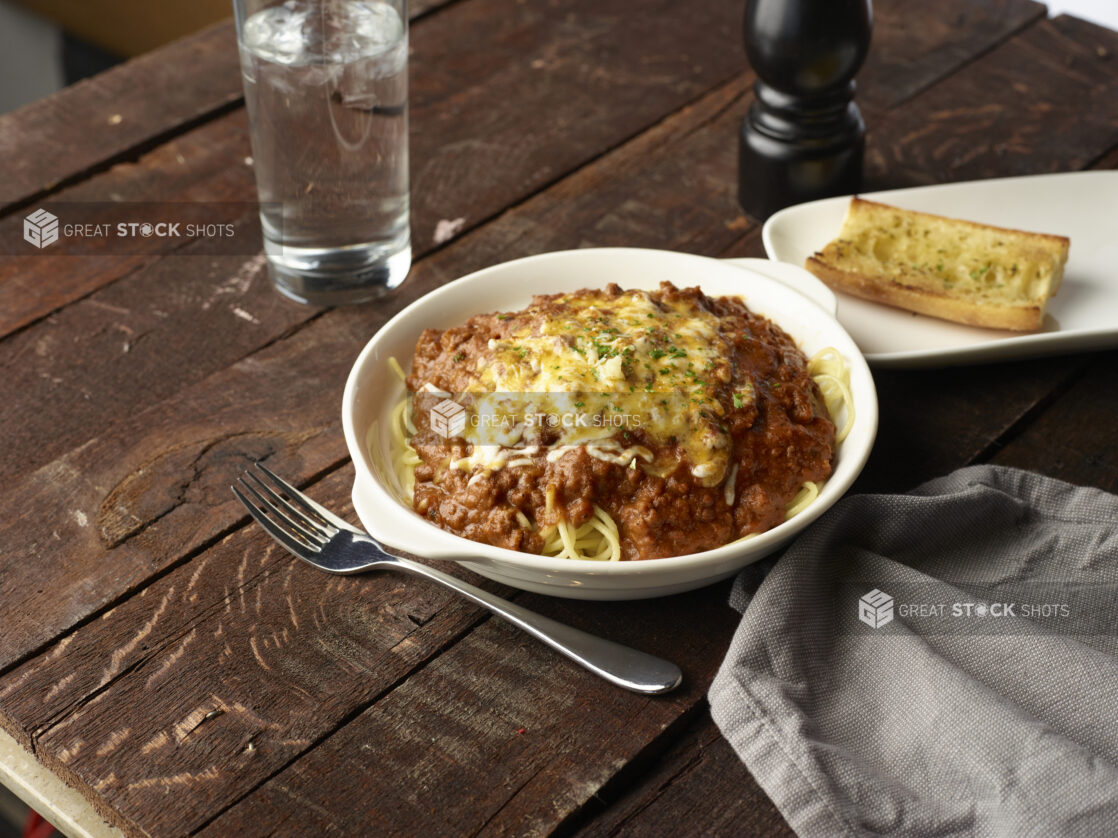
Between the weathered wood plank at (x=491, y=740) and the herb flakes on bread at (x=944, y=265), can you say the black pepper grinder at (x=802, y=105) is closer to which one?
the herb flakes on bread at (x=944, y=265)

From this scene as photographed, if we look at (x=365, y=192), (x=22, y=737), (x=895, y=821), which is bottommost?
(x=22, y=737)

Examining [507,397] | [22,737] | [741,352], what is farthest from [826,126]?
[22,737]

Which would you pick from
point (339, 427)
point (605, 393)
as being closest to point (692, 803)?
point (605, 393)

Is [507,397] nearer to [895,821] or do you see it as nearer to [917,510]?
[917,510]

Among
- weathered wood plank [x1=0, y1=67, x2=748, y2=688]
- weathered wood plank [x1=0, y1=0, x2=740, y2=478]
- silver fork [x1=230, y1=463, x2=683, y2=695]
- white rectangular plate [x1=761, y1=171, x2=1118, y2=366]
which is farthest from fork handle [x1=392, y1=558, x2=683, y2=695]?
weathered wood plank [x1=0, y1=0, x2=740, y2=478]

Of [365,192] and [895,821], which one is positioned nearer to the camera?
→ [895,821]

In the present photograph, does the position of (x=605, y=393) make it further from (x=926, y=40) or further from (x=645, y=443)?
(x=926, y=40)

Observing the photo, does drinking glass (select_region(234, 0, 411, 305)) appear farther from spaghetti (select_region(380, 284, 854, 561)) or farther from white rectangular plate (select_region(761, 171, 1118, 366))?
white rectangular plate (select_region(761, 171, 1118, 366))
